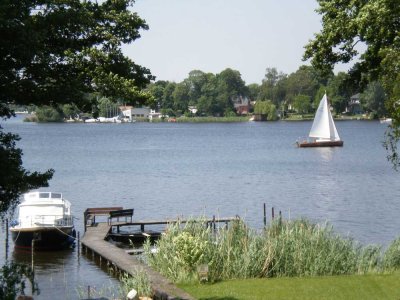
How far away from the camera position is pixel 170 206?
173 ft

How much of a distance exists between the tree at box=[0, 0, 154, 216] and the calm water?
13659mm

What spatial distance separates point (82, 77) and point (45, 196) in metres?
24.9

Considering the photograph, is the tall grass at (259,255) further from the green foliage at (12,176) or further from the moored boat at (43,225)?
the moored boat at (43,225)

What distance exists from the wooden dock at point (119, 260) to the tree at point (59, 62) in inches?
237

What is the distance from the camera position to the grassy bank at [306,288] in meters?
20.2

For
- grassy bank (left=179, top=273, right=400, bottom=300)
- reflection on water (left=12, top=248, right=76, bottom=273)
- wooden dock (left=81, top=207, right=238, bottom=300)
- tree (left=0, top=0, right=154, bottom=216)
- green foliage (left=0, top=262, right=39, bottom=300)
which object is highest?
tree (left=0, top=0, right=154, bottom=216)

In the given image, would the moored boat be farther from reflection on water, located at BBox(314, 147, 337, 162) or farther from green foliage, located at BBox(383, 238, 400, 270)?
reflection on water, located at BBox(314, 147, 337, 162)

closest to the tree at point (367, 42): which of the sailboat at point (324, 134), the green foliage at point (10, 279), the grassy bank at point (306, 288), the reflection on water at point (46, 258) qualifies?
the grassy bank at point (306, 288)

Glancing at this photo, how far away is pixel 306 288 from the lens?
2106 centimetres

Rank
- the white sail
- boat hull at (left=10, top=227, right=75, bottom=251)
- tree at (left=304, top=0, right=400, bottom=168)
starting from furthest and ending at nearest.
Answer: the white sail
boat hull at (left=10, top=227, right=75, bottom=251)
tree at (left=304, top=0, right=400, bottom=168)

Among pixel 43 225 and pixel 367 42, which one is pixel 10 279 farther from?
pixel 43 225

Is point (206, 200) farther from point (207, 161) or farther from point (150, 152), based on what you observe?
point (150, 152)

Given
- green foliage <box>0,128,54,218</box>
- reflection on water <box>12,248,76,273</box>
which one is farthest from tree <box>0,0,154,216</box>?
reflection on water <box>12,248,76,273</box>

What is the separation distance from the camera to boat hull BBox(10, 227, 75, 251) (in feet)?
120
